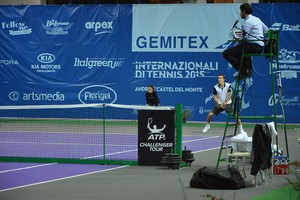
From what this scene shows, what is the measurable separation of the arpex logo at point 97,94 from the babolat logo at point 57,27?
2.59 metres

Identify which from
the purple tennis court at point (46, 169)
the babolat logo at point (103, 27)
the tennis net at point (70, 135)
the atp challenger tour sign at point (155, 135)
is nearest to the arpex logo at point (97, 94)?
the tennis net at point (70, 135)

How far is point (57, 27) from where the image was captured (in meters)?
33.5

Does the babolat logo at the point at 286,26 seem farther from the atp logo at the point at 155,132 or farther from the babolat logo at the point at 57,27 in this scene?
the atp logo at the point at 155,132

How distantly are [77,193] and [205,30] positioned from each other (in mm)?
20535

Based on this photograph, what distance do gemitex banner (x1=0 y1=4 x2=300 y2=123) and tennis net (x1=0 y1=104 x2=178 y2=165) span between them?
1711mm

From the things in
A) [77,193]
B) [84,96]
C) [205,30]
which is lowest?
[77,193]

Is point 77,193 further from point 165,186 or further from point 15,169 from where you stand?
point 15,169

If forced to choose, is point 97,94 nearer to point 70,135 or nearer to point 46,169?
point 70,135

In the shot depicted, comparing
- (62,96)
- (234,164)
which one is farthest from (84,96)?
(234,164)

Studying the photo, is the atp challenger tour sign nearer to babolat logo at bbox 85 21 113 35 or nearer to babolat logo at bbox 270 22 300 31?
babolat logo at bbox 270 22 300 31

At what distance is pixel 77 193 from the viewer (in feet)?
39.5

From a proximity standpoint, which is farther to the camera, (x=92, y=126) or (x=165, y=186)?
(x=92, y=126)

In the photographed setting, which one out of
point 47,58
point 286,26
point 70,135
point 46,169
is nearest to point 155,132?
point 46,169

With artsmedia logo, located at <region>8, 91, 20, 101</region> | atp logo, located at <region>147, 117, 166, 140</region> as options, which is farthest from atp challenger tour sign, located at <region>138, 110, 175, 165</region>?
artsmedia logo, located at <region>8, 91, 20, 101</region>
